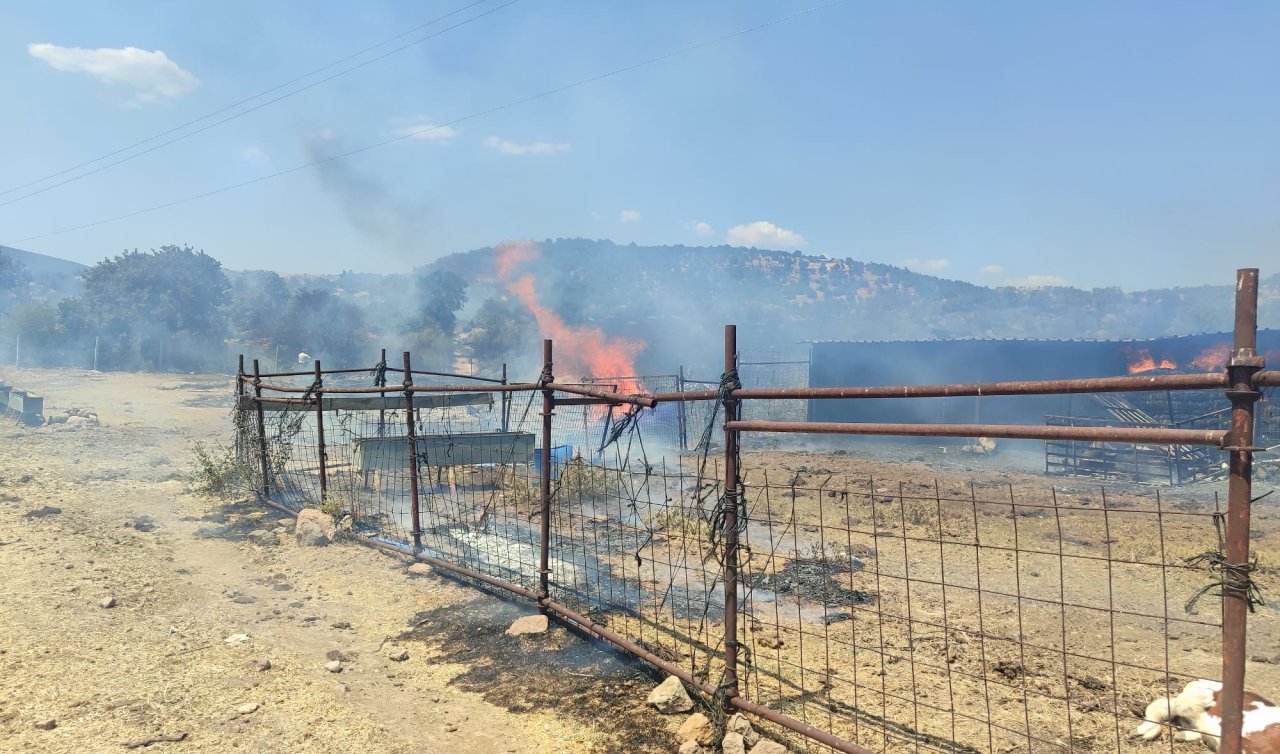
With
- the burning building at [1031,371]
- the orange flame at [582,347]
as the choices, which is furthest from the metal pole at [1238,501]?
the orange flame at [582,347]

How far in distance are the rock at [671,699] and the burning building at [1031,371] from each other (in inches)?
616

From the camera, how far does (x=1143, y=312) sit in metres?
72.8

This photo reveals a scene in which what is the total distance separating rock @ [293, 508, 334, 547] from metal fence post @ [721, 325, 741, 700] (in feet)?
20.0

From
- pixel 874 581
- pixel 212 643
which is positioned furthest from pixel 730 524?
pixel 212 643

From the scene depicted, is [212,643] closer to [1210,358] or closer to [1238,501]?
[1238,501]

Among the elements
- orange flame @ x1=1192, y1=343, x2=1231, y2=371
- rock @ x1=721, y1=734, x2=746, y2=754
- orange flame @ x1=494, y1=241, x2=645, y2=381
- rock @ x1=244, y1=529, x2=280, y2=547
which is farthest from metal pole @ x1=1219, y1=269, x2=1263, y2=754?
orange flame @ x1=494, y1=241, x2=645, y2=381

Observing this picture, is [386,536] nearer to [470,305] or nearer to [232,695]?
[232,695]

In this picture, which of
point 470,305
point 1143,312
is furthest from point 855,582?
point 1143,312

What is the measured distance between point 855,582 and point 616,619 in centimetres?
284

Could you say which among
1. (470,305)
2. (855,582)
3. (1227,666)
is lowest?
(855,582)

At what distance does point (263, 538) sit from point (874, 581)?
745 cm

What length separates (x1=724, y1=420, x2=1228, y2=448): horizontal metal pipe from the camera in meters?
2.41

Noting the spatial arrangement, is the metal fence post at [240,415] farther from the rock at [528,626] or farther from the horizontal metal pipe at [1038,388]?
the horizontal metal pipe at [1038,388]

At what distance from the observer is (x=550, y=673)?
4953 millimetres
